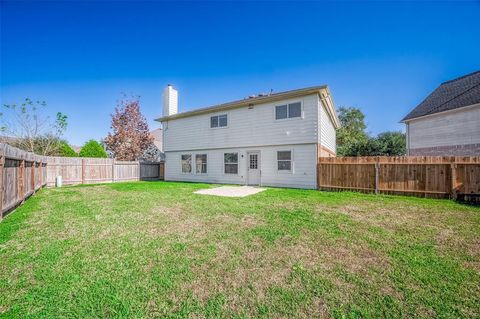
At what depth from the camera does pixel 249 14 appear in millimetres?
10609

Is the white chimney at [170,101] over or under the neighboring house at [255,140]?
over

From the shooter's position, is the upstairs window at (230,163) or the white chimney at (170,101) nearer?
the upstairs window at (230,163)

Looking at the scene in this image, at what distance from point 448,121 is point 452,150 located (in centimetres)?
194

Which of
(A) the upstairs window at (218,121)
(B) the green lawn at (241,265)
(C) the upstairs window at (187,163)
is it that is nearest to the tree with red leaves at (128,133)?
(C) the upstairs window at (187,163)

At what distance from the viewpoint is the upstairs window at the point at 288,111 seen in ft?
37.5

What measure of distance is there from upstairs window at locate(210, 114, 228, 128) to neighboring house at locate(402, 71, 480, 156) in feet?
46.0

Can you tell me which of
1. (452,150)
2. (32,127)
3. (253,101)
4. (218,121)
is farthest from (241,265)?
(32,127)

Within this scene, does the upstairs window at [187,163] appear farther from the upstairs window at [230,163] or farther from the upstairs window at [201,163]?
the upstairs window at [230,163]

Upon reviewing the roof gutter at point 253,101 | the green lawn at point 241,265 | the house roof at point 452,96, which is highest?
the house roof at point 452,96

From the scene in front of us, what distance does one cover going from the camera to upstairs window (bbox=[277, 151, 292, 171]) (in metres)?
11.7

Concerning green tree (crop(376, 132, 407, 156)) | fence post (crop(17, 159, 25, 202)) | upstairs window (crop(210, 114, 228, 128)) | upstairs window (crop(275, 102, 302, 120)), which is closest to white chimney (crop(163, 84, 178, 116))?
upstairs window (crop(210, 114, 228, 128))

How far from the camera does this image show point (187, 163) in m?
15.8

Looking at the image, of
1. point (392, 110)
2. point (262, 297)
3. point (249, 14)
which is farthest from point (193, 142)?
point (392, 110)

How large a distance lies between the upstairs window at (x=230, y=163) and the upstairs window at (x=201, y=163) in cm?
173
